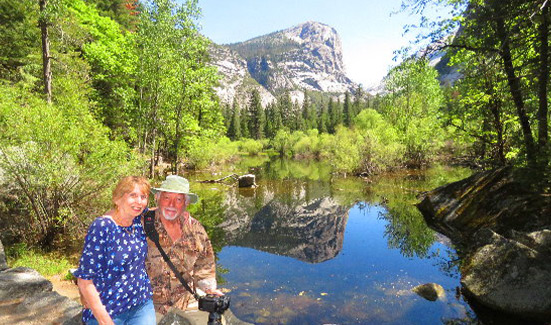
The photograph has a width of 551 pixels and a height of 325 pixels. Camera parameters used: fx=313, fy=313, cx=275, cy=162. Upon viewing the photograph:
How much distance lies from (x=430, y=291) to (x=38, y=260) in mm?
10638

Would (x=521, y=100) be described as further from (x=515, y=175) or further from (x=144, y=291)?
(x=144, y=291)

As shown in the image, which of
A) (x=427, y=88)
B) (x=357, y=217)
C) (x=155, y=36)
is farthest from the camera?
(x=427, y=88)

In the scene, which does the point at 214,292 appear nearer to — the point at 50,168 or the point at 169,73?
the point at 50,168

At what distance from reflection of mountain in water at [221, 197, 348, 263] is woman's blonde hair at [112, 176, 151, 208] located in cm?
934

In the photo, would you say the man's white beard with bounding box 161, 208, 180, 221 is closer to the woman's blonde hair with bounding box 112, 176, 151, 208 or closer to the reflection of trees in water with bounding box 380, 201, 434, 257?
the woman's blonde hair with bounding box 112, 176, 151, 208

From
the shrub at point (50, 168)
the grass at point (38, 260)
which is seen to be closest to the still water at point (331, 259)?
the grass at point (38, 260)

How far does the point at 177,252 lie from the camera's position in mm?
3447

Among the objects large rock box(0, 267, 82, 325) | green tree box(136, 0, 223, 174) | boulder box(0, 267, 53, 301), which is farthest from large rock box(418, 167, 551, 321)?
green tree box(136, 0, 223, 174)

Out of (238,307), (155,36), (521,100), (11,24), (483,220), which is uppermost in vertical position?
(11,24)

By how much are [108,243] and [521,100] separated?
44.3ft

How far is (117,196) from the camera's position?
3033 mm

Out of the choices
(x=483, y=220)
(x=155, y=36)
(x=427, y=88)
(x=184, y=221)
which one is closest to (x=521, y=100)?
(x=483, y=220)

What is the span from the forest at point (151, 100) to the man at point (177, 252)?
7104mm

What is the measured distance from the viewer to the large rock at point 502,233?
21.9ft
